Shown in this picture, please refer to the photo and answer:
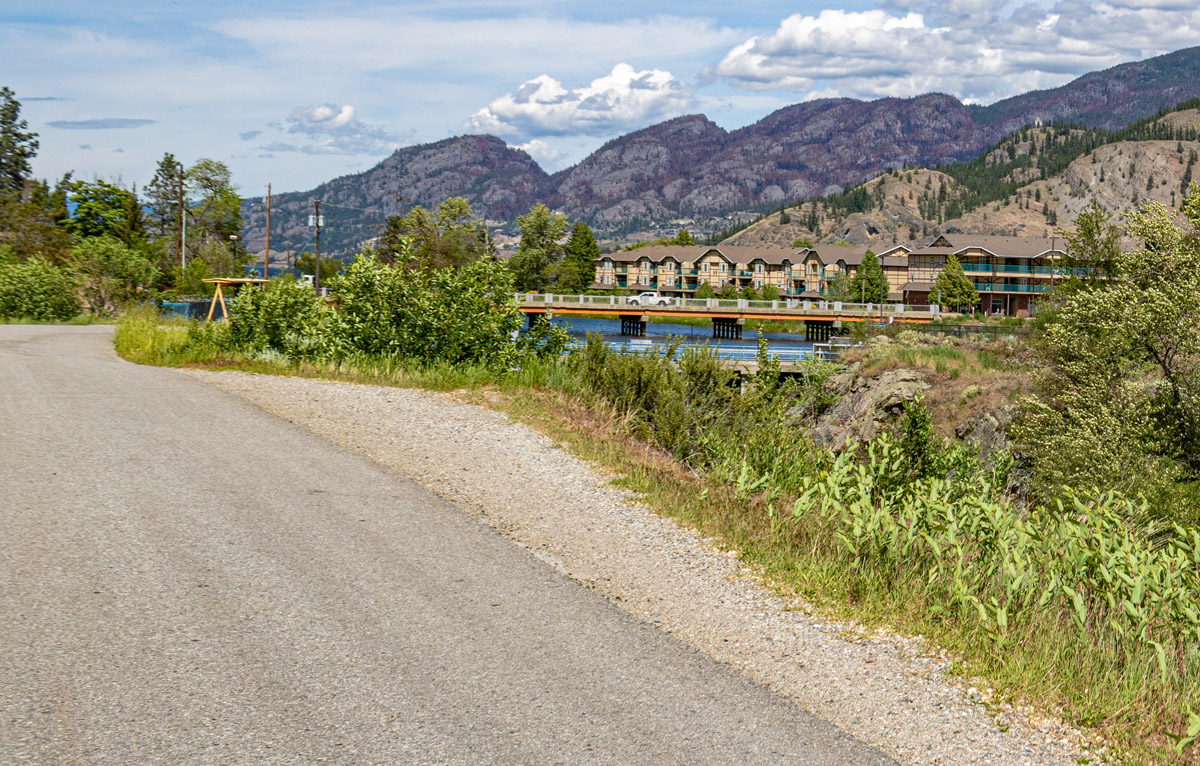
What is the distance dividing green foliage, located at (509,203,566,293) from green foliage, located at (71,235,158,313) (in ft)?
278

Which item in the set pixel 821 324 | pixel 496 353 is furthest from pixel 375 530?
pixel 821 324

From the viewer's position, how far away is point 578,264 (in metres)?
128

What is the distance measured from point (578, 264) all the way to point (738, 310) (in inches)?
1613

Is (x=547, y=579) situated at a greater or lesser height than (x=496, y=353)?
lesser

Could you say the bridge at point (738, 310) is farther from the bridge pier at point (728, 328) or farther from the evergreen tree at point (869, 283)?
the evergreen tree at point (869, 283)

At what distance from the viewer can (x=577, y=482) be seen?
9.97 m

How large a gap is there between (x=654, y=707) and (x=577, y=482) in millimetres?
5129

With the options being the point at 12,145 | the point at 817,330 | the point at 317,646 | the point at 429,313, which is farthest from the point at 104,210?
the point at 317,646

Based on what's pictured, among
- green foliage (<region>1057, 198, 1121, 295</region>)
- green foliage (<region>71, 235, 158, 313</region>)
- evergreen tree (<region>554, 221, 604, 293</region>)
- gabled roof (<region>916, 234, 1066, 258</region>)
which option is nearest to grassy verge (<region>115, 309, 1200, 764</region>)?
green foliage (<region>1057, 198, 1121, 295</region>)

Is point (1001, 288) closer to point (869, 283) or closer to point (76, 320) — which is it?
point (869, 283)

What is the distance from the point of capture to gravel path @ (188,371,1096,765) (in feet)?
15.9

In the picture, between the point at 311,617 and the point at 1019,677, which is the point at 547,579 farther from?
the point at 1019,677

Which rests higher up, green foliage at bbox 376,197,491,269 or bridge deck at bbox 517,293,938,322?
green foliage at bbox 376,197,491,269

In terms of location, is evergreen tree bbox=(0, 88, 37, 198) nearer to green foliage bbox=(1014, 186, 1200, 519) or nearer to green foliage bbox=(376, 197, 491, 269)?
green foliage bbox=(376, 197, 491, 269)
